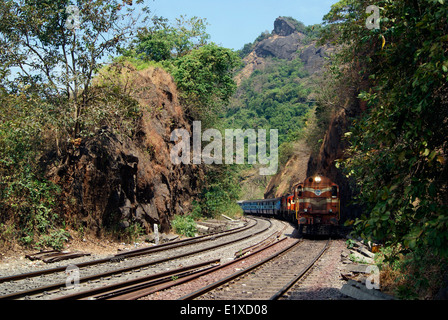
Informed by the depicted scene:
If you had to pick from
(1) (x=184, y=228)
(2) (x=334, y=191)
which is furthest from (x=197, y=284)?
(2) (x=334, y=191)

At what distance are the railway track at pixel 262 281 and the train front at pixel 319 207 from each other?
20.9ft

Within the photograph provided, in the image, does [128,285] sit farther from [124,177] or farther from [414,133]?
[124,177]

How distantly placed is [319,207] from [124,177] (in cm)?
1040

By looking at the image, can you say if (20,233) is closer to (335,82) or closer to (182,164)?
(182,164)

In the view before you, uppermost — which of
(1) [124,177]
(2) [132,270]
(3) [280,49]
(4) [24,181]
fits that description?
(3) [280,49]

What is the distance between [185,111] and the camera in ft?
105

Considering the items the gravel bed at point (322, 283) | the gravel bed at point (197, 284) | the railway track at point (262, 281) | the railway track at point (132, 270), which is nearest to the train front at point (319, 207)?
the railway track at point (132, 270)

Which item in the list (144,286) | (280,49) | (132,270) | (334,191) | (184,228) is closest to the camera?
(144,286)

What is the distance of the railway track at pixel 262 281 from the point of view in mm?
8305

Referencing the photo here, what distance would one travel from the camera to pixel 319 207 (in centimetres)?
2114

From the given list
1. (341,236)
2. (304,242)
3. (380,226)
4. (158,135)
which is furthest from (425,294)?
(158,135)

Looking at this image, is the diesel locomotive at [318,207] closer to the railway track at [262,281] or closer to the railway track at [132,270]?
the railway track at [132,270]

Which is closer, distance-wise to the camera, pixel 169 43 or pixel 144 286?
pixel 144 286

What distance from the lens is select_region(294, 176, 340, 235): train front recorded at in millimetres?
20984
